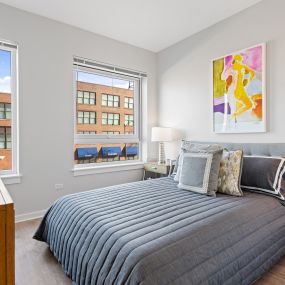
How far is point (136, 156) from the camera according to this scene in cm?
398

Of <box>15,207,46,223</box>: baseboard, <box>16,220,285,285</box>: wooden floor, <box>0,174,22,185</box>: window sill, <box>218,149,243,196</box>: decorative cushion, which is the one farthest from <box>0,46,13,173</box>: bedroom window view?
<box>218,149,243,196</box>: decorative cushion

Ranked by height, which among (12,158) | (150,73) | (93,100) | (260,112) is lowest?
Answer: (12,158)

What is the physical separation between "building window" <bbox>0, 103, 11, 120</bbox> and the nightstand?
213 centimetres

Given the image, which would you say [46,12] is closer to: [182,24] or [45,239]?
[182,24]

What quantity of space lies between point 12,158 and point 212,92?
2.81 meters

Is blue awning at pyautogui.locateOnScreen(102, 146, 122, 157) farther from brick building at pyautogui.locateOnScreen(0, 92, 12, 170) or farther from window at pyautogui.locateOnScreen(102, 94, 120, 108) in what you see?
brick building at pyautogui.locateOnScreen(0, 92, 12, 170)

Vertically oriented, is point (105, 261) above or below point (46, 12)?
below

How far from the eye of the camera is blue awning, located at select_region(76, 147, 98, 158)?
10.9 feet

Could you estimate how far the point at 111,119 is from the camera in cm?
362

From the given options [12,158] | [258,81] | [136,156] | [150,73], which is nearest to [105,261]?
[12,158]

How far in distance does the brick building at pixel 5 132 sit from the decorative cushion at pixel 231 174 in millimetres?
2529

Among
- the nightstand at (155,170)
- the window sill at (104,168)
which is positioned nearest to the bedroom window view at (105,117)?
the window sill at (104,168)

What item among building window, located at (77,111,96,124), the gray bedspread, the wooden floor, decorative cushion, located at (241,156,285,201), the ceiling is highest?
the ceiling

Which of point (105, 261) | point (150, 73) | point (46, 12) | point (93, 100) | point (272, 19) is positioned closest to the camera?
point (105, 261)
